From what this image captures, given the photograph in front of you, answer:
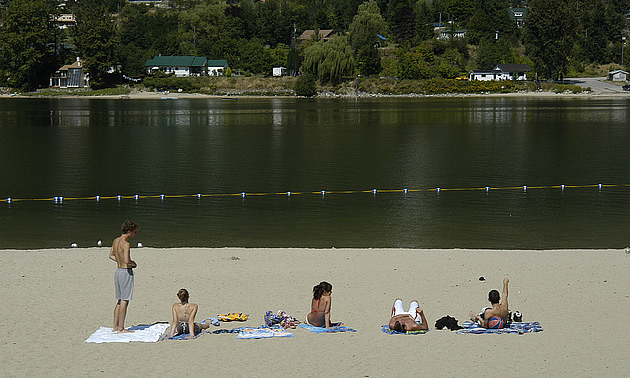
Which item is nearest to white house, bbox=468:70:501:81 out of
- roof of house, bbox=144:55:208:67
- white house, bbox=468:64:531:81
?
white house, bbox=468:64:531:81

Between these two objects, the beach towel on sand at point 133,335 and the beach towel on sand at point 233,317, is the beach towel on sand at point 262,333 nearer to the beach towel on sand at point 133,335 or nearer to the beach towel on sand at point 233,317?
the beach towel on sand at point 233,317

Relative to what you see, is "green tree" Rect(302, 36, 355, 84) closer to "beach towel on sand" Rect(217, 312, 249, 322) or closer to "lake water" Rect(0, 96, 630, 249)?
"lake water" Rect(0, 96, 630, 249)

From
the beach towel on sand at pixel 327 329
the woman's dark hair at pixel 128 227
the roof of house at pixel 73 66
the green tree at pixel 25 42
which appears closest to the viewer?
the woman's dark hair at pixel 128 227

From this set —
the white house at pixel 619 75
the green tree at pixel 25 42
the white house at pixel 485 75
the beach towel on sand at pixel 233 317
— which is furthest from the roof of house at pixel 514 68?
the beach towel on sand at pixel 233 317

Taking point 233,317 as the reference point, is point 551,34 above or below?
above

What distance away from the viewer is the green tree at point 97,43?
169m

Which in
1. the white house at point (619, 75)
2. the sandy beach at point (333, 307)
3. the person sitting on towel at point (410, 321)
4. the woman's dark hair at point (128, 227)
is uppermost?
the white house at point (619, 75)

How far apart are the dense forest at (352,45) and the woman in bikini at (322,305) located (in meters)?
147

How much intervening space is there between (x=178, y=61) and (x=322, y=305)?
172 metres

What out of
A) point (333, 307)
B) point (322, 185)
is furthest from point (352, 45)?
point (333, 307)

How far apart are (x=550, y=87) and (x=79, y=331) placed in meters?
157

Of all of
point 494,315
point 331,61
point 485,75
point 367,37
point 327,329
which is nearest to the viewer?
point 494,315

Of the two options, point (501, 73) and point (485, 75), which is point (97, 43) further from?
point (501, 73)

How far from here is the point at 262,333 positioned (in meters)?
13.7
